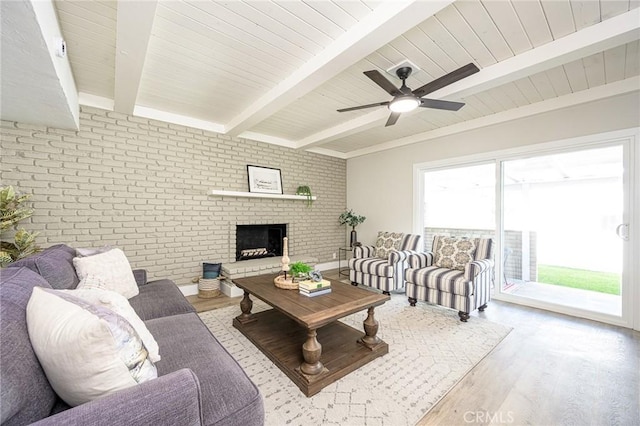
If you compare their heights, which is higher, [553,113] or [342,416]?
[553,113]

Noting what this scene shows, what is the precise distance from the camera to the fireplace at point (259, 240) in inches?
177

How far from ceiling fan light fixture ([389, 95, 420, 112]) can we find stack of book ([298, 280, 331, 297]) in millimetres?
1800

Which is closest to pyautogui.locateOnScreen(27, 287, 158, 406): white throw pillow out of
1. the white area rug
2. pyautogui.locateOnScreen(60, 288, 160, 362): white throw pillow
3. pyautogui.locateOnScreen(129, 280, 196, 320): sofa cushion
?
pyautogui.locateOnScreen(60, 288, 160, 362): white throw pillow

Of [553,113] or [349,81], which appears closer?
[349,81]

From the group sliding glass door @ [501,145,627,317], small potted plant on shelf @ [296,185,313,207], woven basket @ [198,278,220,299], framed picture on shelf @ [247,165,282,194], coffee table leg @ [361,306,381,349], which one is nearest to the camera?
coffee table leg @ [361,306,381,349]

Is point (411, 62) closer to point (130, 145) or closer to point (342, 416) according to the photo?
point (342, 416)

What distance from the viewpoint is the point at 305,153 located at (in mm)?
5281

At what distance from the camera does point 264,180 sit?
465 centimetres

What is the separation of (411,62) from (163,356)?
115 inches

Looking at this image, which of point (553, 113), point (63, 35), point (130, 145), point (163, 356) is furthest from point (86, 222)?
point (553, 113)

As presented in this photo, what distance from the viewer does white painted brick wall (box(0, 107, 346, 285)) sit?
9.67ft

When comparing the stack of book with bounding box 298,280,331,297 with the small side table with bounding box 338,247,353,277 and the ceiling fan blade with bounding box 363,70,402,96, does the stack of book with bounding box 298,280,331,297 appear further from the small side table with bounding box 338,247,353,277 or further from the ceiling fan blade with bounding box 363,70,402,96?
the small side table with bounding box 338,247,353,277

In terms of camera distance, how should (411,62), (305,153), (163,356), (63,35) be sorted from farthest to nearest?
1. (305,153)
2. (411,62)
3. (63,35)
4. (163,356)

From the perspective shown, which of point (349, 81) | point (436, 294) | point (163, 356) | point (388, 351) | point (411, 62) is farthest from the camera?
point (436, 294)
